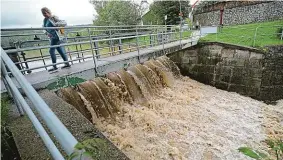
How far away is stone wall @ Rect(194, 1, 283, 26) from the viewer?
55.7 feet

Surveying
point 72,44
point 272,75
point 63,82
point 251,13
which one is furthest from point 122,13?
point 63,82

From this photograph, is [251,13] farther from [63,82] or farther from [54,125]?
[54,125]

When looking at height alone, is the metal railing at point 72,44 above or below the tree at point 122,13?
below

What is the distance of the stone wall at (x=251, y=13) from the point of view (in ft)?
55.7

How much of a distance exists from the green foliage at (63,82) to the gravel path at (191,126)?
1.19 metres

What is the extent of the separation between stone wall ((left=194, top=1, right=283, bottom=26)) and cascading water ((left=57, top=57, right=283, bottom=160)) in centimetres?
1406

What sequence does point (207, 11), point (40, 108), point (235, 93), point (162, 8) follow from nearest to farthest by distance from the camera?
point (40, 108)
point (235, 93)
point (207, 11)
point (162, 8)

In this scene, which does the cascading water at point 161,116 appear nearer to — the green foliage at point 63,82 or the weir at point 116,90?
the weir at point 116,90

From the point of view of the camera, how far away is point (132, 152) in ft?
13.6

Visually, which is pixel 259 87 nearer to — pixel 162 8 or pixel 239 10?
pixel 239 10

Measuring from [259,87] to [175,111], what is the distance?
4432mm

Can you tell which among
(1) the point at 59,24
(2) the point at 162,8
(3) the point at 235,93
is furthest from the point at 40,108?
(2) the point at 162,8

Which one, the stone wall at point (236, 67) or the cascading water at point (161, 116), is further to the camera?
the stone wall at point (236, 67)

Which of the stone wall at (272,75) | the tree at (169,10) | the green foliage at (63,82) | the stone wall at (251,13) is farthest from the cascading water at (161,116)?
the tree at (169,10)
